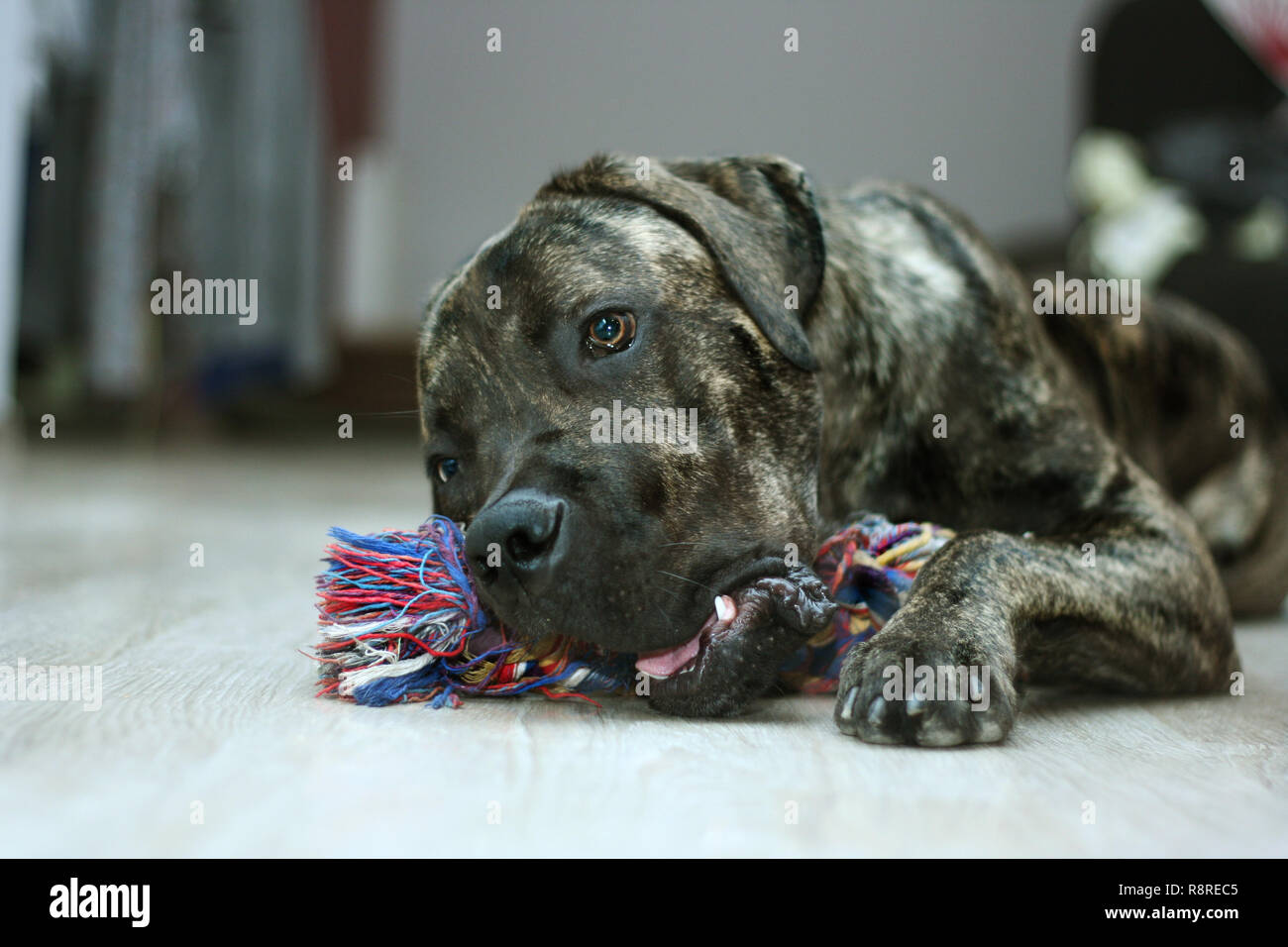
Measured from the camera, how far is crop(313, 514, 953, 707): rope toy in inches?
68.0

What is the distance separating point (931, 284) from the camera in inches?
86.2

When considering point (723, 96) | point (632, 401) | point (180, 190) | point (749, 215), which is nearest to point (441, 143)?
point (723, 96)

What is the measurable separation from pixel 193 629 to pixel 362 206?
9148 millimetres

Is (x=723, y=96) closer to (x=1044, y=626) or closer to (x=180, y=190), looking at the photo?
(x=180, y=190)

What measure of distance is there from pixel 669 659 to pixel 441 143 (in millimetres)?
10277

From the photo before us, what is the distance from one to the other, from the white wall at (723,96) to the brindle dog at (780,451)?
8.02 m

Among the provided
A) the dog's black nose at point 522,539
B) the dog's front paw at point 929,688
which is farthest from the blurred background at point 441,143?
the dog's front paw at point 929,688

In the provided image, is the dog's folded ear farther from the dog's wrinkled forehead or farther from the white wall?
the white wall

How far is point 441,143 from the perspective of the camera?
11.2 meters

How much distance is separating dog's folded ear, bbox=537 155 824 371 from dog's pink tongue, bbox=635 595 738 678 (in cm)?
42

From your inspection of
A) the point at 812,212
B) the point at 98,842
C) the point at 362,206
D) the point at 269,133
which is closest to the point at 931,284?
the point at 812,212

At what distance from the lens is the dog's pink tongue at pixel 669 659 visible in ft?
5.47

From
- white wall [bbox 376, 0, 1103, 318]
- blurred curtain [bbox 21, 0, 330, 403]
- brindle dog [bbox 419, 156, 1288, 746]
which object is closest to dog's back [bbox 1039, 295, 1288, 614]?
brindle dog [bbox 419, 156, 1288, 746]
